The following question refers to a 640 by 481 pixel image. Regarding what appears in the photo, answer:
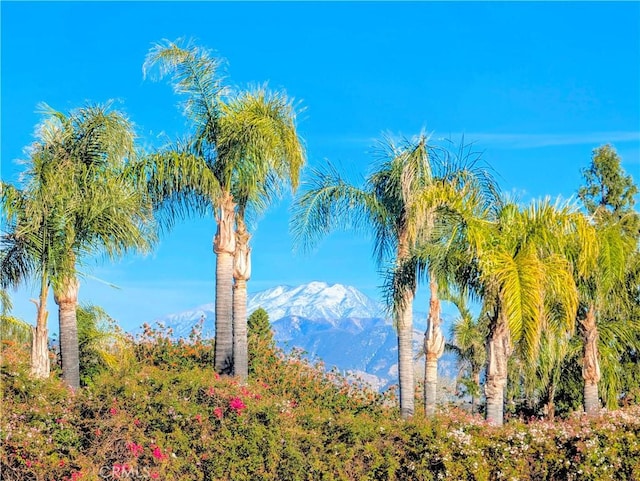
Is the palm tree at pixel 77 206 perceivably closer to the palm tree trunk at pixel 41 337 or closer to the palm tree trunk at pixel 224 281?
the palm tree trunk at pixel 41 337

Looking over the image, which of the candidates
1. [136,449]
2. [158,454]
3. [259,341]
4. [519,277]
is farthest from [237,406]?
[259,341]

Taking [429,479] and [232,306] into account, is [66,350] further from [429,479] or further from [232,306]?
[429,479]

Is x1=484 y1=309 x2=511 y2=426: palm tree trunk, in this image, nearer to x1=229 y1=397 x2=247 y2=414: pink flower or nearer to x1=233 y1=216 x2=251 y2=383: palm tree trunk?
x1=229 y1=397 x2=247 y2=414: pink flower

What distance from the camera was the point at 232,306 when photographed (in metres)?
16.0

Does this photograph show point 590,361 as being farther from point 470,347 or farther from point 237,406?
point 470,347

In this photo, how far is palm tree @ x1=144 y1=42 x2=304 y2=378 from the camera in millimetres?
15719

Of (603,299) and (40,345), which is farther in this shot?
(603,299)

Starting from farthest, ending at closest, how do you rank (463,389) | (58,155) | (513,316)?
(463,389) < (58,155) < (513,316)

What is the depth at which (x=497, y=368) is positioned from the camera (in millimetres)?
12594

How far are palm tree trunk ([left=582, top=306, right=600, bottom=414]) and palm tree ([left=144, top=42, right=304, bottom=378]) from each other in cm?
694

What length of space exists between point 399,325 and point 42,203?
7.08m

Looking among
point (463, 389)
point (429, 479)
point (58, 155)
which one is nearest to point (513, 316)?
point (429, 479)

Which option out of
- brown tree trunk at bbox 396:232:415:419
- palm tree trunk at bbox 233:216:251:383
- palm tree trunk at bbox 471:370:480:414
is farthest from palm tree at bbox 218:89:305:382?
palm tree trunk at bbox 471:370:480:414

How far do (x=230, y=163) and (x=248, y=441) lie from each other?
6.80 meters
